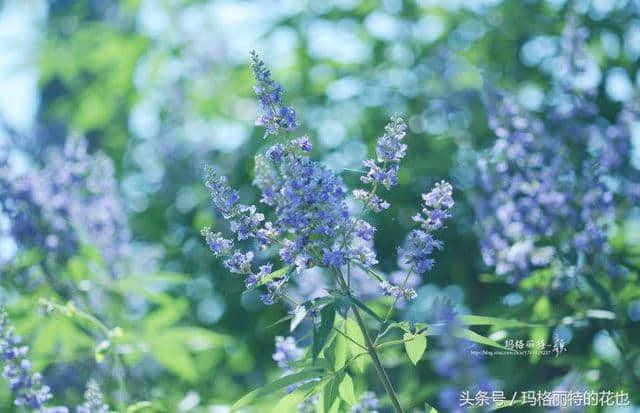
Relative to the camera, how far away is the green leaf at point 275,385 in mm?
2368

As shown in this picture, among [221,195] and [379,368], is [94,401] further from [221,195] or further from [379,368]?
[379,368]

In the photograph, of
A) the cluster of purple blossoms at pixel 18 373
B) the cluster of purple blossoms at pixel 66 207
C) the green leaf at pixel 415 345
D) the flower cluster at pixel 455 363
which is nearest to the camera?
the flower cluster at pixel 455 363

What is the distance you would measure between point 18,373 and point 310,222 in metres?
1.65

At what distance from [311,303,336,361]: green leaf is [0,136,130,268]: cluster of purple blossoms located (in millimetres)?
3677

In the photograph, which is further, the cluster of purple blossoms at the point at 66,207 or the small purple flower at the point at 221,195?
the cluster of purple blossoms at the point at 66,207

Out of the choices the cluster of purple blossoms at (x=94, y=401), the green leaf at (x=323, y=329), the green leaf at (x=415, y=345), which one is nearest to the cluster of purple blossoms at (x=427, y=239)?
the green leaf at (x=415, y=345)

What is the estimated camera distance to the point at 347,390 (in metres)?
2.64

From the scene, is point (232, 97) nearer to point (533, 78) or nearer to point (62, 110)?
point (62, 110)

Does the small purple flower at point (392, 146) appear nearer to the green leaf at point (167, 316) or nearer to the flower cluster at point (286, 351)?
the flower cluster at point (286, 351)

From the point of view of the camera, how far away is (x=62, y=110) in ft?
28.3

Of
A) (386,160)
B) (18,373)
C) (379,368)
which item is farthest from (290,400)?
(18,373)

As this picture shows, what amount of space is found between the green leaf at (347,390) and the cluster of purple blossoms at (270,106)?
89 cm

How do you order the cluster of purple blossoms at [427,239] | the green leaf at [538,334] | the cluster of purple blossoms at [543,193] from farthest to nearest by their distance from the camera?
the cluster of purple blossoms at [543,193], the green leaf at [538,334], the cluster of purple blossoms at [427,239]

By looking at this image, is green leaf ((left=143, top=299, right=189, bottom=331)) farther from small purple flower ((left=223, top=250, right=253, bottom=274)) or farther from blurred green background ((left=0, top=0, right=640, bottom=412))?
small purple flower ((left=223, top=250, right=253, bottom=274))
